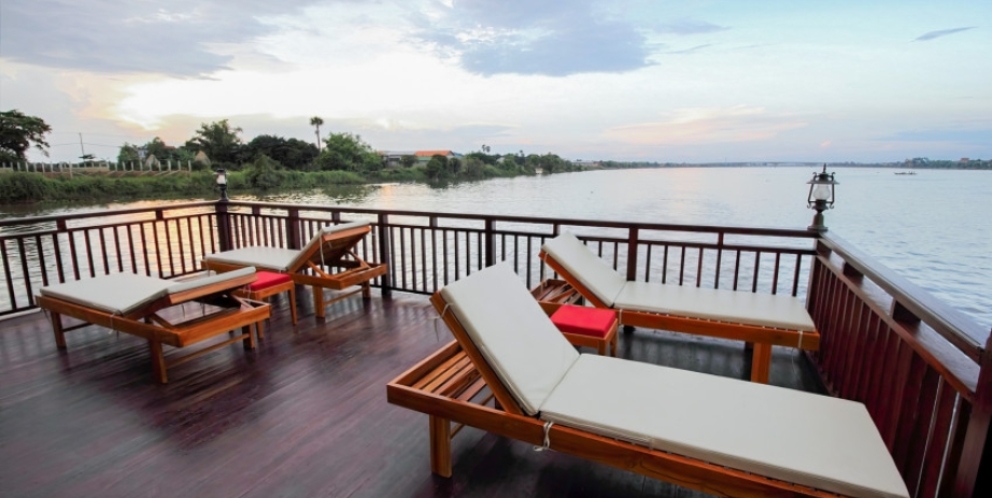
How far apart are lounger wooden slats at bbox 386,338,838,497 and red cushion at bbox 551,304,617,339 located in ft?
2.56

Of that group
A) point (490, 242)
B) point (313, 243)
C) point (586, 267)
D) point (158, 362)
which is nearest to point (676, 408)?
point (586, 267)

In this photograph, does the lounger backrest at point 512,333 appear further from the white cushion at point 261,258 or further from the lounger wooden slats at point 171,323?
the white cushion at point 261,258

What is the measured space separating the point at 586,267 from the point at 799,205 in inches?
645

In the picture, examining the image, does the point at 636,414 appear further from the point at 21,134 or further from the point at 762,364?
the point at 21,134

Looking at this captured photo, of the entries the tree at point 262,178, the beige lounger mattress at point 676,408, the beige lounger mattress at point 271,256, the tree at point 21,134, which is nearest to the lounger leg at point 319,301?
the beige lounger mattress at point 271,256

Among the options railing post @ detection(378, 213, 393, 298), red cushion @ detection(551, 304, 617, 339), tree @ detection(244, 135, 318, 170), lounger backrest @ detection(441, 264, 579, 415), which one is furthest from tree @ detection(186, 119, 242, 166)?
lounger backrest @ detection(441, 264, 579, 415)

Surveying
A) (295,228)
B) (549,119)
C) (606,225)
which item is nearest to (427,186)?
(549,119)

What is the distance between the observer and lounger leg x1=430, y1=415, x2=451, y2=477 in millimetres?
2008

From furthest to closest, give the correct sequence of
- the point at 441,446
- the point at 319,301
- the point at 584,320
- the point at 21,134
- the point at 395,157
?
the point at 395,157 → the point at 21,134 → the point at 319,301 → the point at 584,320 → the point at 441,446

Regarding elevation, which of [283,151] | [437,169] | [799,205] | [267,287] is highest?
[283,151]

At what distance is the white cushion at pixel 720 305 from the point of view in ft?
9.46

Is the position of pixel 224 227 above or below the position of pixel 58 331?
above

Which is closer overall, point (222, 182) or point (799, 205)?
point (222, 182)

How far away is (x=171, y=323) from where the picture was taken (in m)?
Answer: 3.16
